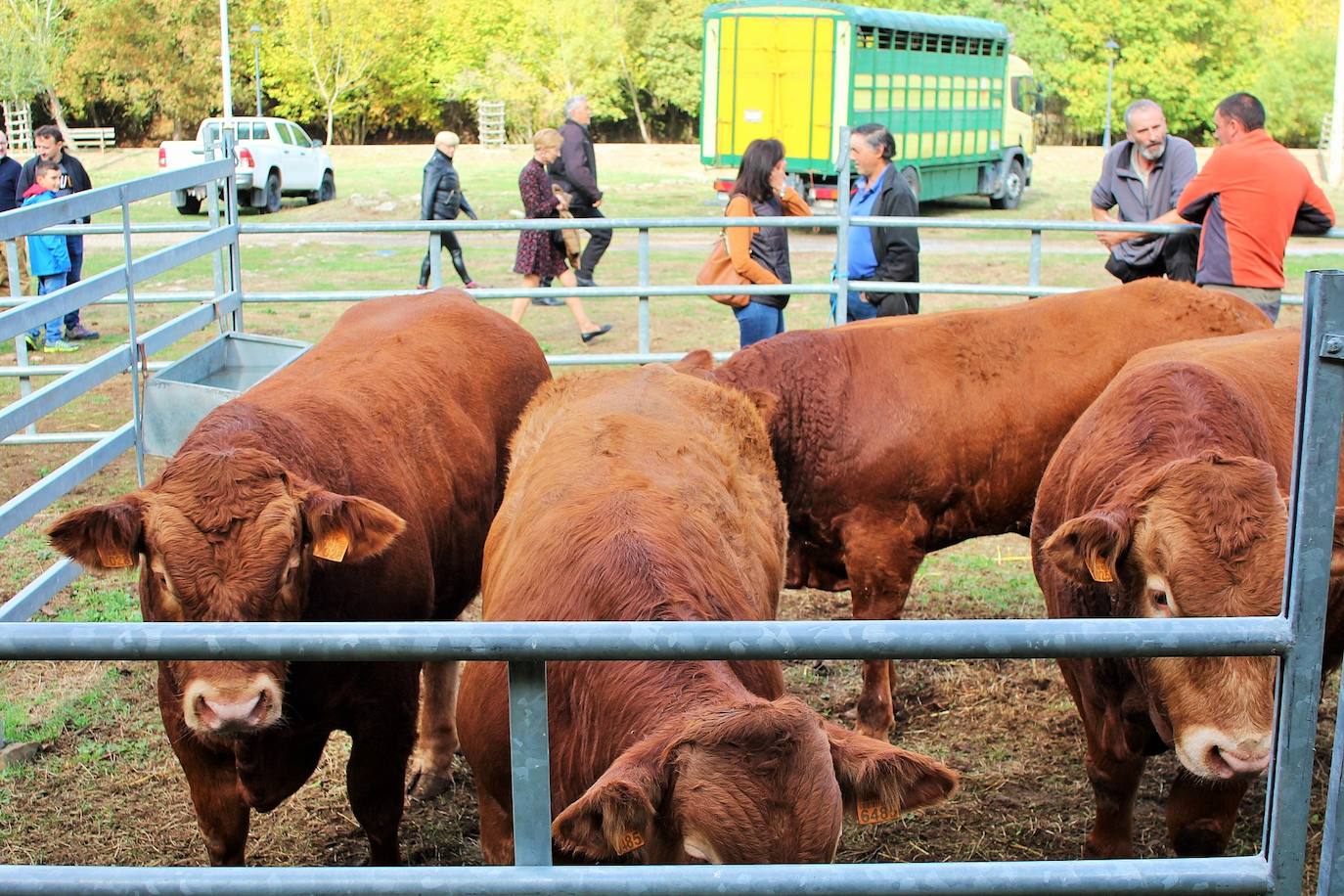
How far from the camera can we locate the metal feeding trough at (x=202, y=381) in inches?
221

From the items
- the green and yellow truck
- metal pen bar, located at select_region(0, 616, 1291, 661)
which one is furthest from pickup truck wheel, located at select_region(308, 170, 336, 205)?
metal pen bar, located at select_region(0, 616, 1291, 661)

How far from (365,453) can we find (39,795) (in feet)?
5.81

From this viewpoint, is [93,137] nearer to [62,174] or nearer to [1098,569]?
[62,174]

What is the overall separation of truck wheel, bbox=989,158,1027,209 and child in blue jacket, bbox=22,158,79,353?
64.4 feet

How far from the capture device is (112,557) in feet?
11.5

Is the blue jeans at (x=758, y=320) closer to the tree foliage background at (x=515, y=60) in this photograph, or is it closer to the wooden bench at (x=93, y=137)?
the tree foliage background at (x=515, y=60)

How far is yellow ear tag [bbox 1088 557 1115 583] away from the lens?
3.48 m

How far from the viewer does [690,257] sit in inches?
733

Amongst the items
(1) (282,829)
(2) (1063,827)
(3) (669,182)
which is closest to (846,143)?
(2) (1063,827)

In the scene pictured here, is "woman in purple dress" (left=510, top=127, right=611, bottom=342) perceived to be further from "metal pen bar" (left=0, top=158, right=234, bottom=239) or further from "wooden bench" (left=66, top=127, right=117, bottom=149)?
"wooden bench" (left=66, top=127, right=117, bottom=149)

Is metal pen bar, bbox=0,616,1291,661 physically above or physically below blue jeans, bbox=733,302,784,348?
above

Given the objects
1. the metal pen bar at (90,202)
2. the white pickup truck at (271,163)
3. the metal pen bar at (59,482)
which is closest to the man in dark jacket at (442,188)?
the metal pen bar at (90,202)

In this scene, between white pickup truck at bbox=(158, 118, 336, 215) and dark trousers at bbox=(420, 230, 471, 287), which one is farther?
white pickup truck at bbox=(158, 118, 336, 215)

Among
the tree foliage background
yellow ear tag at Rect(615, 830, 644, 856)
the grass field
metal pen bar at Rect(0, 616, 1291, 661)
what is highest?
the tree foliage background
